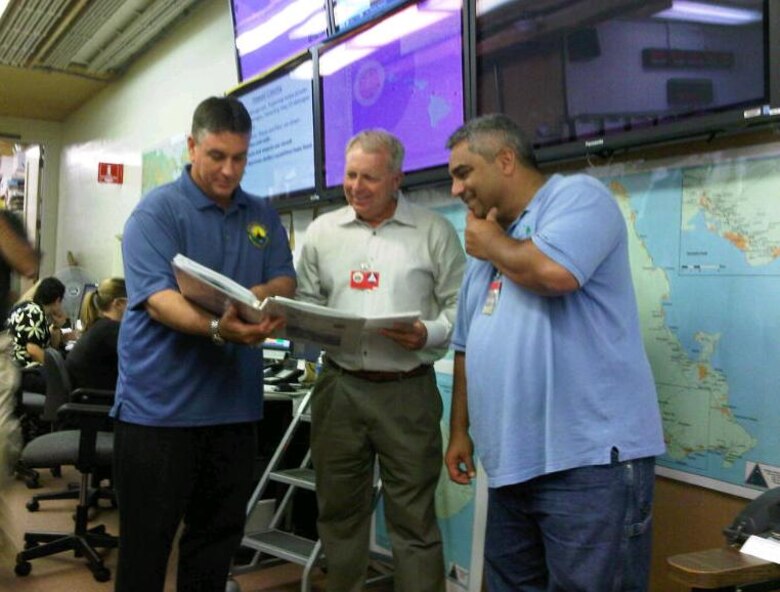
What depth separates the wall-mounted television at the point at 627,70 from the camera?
151 centimetres

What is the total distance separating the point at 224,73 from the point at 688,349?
346cm

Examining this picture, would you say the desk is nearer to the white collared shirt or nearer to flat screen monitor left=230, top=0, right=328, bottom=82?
the white collared shirt

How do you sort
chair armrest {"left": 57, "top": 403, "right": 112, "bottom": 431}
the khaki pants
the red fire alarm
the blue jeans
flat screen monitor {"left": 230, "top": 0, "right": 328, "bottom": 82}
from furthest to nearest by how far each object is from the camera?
the red fire alarm, flat screen monitor {"left": 230, "top": 0, "right": 328, "bottom": 82}, chair armrest {"left": 57, "top": 403, "right": 112, "bottom": 431}, the khaki pants, the blue jeans

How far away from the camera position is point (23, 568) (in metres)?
2.91

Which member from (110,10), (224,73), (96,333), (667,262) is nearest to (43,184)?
(110,10)

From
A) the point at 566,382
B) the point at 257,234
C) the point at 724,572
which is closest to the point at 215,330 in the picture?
the point at 257,234

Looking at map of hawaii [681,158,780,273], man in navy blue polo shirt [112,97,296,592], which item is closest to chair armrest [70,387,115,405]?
man in navy blue polo shirt [112,97,296,592]

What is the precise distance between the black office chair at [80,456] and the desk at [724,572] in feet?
7.77

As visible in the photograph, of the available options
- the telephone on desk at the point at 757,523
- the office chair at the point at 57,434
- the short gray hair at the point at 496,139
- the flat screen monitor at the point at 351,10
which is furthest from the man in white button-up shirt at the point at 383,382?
the office chair at the point at 57,434

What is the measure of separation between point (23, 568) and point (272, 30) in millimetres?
2703

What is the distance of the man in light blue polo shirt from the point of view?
1.29 m

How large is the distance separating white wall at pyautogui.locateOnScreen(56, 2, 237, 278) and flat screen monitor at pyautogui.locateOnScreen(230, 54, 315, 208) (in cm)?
84

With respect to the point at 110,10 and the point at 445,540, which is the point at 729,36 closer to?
the point at 445,540

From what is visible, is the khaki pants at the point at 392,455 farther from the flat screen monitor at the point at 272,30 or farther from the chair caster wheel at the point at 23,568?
the flat screen monitor at the point at 272,30
